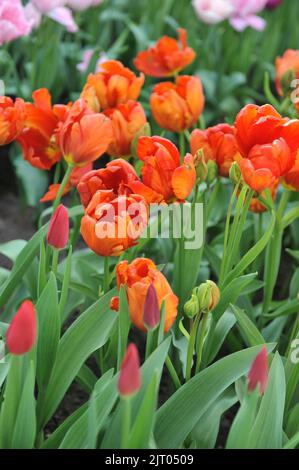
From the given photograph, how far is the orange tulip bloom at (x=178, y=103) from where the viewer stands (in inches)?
60.5

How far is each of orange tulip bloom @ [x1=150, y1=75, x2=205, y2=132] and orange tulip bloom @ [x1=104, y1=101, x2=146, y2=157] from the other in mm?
90

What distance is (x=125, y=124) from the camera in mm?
1444

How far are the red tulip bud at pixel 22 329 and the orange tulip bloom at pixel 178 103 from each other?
776mm

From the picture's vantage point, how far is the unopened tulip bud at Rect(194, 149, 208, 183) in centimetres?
125

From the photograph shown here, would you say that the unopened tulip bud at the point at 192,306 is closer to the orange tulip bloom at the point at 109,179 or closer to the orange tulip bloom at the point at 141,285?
the orange tulip bloom at the point at 141,285

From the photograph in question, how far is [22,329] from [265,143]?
19.0 inches

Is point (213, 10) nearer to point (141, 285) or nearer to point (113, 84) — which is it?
point (113, 84)

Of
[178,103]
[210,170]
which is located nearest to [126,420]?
[210,170]

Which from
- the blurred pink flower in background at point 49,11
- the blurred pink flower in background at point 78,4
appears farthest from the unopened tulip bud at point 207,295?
the blurred pink flower in background at point 78,4

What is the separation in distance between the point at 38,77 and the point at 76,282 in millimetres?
1084

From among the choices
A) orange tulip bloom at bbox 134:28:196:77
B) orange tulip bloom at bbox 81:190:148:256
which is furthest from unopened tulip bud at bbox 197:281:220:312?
orange tulip bloom at bbox 134:28:196:77

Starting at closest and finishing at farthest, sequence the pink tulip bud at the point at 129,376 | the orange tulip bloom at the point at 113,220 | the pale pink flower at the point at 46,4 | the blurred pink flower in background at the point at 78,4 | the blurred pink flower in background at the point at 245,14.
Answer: the pink tulip bud at the point at 129,376
the orange tulip bloom at the point at 113,220
the pale pink flower at the point at 46,4
the blurred pink flower in background at the point at 78,4
the blurred pink flower in background at the point at 245,14
